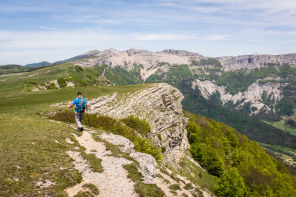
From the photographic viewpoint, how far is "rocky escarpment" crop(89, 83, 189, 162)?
52438mm

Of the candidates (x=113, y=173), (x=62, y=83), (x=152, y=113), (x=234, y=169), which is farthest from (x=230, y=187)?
(x=62, y=83)

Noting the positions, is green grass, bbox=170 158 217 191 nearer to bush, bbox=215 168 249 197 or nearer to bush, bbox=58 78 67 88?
bush, bbox=215 168 249 197

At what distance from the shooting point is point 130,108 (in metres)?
55.9

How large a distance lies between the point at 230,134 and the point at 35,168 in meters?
112

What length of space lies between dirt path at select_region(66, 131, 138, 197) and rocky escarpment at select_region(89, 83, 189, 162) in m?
28.7

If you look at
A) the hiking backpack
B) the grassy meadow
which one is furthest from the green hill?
the grassy meadow

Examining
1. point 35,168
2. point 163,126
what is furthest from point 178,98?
point 35,168

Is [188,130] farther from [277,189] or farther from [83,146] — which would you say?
[83,146]

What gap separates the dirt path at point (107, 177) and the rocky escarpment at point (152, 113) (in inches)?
1130

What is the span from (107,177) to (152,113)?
44.0m

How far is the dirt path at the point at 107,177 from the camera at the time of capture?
48.2 feet

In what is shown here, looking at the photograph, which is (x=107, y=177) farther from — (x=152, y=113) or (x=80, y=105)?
(x=152, y=113)

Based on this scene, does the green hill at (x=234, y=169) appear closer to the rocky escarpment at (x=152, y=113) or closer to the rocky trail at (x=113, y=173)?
the rocky escarpment at (x=152, y=113)

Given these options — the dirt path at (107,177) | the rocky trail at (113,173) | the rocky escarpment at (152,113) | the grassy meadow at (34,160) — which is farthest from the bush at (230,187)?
the grassy meadow at (34,160)
